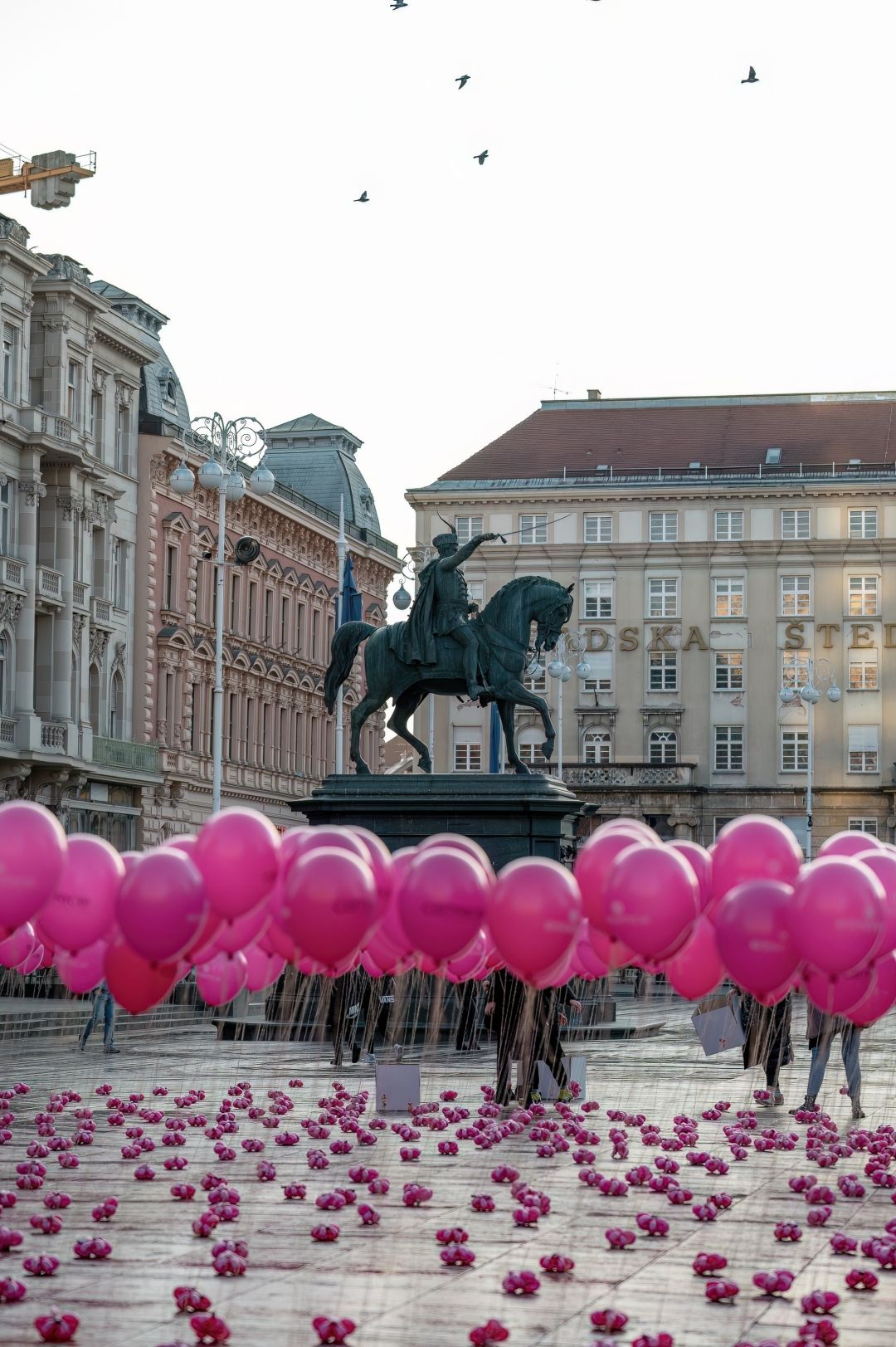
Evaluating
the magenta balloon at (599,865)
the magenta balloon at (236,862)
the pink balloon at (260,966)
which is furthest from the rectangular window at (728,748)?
the magenta balloon at (236,862)

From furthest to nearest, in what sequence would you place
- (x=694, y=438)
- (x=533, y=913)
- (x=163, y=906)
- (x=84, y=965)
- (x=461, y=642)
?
(x=694, y=438) < (x=461, y=642) < (x=84, y=965) < (x=533, y=913) < (x=163, y=906)

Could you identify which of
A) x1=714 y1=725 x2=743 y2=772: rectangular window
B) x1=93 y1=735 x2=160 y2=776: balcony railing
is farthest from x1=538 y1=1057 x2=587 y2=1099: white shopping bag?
x1=714 y1=725 x2=743 y2=772: rectangular window

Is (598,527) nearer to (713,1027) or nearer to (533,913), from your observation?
(713,1027)

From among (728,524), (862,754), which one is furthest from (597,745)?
(862,754)

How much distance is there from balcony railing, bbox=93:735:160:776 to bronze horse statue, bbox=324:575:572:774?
28.9m

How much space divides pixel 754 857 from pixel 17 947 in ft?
16.8

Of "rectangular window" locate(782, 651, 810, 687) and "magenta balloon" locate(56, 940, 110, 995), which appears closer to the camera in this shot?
"magenta balloon" locate(56, 940, 110, 995)

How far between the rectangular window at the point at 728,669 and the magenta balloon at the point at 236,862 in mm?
89894

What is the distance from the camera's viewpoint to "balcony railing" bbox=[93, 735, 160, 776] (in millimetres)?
60125

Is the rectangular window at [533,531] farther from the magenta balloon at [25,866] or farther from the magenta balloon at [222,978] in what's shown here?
the magenta balloon at [25,866]

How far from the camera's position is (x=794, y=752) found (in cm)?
9938

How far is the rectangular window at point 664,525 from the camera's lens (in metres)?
102

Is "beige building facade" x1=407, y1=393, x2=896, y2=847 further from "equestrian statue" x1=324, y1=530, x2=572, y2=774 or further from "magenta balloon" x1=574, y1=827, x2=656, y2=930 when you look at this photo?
"magenta balloon" x1=574, y1=827, x2=656, y2=930

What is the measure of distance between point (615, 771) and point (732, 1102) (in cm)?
7430
